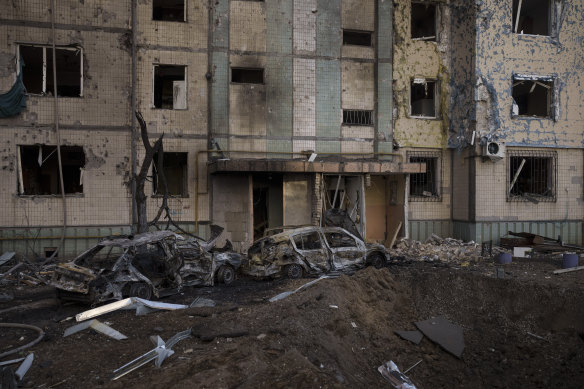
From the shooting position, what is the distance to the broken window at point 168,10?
55.2 feet

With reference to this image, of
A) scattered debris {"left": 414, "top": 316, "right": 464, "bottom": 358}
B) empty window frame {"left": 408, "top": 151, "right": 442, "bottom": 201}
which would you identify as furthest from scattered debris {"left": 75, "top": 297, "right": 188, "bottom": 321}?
empty window frame {"left": 408, "top": 151, "right": 442, "bottom": 201}

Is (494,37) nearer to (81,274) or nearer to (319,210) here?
(319,210)

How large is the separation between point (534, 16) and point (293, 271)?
16.1m

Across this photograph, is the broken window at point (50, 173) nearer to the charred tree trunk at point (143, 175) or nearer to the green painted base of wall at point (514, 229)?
the charred tree trunk at point (143, 175)

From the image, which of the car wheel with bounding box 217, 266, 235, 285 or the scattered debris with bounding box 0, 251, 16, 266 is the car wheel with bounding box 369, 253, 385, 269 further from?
the scattered debris with bounding box 0, 251, 16, 266

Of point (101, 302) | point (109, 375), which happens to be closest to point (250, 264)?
point (101, 302)

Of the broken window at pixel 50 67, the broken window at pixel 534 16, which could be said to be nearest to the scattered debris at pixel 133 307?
the broken window at pixel 50 67

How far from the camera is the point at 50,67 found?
17984 millimetres

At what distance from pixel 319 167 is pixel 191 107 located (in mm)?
4897

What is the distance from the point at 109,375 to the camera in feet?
18.4

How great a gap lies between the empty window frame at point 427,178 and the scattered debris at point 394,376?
11.7 metres

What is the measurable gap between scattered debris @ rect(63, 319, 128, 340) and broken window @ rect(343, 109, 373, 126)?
12.0m

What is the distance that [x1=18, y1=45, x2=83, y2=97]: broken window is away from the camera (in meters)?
14.8

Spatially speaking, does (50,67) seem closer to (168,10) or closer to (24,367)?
(168,10)
